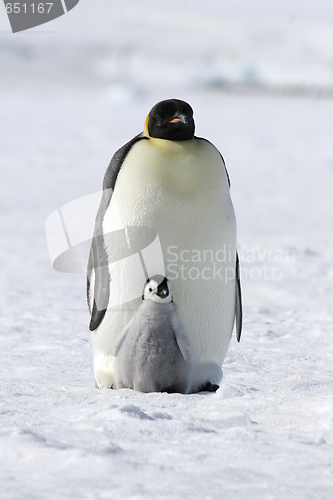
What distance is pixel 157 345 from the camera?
7.00 feet

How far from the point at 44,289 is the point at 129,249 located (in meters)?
2.14

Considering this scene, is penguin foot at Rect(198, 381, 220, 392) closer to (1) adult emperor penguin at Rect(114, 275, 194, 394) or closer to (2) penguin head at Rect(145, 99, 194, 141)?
(1) adult emperor penguin at Rect(114, 275, 194, 394)

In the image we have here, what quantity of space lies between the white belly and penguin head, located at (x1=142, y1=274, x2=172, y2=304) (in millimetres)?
119

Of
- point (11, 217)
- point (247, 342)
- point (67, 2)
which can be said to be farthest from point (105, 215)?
point (67, 2)

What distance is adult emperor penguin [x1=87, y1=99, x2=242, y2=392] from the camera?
7.35 ft

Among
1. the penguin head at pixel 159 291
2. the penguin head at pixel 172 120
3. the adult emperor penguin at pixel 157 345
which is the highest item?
the penguin head at pixel 172 120

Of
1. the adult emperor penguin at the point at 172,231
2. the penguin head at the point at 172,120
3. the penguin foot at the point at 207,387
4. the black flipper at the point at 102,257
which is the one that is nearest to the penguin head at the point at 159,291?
the adult emperor penguin at the point at 172,231

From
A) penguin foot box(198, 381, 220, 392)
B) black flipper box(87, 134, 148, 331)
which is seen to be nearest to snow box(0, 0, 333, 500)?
penguin foot box(198, 381, 220, 392)

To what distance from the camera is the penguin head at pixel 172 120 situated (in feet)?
7.53

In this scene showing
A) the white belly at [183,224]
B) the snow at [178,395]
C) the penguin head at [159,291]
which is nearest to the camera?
the snow at [178,395]

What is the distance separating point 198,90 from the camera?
30672mm

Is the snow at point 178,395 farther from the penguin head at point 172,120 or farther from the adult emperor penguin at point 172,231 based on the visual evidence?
the penguin head at point 172,120

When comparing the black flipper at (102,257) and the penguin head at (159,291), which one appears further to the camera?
the black flipper at (102,257)

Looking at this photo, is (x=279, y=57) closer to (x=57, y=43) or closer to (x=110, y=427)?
(x=57, y=43)
